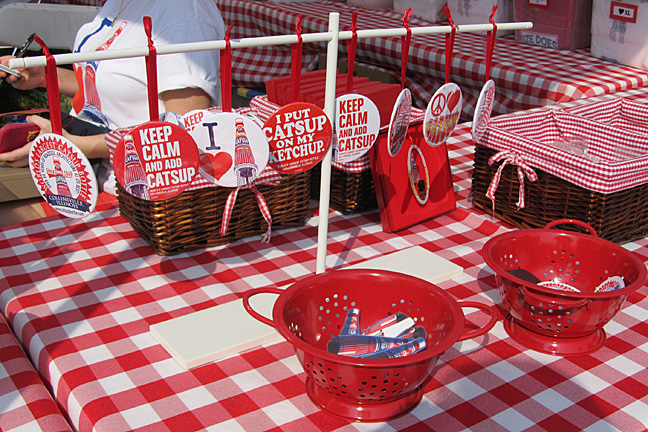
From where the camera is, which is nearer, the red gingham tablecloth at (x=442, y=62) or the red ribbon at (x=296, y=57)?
the red ribbon at (x=296, y=57)

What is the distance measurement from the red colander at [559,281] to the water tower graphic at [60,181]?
0.59m

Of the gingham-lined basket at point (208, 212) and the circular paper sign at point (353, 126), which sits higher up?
the circular paper sign at point (353, 126)

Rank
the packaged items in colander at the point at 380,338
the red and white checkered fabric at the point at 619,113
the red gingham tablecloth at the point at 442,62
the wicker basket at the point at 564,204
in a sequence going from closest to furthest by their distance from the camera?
the packaged items in colander at the point at 380,338, the wicker basket at the point at 564,204, the red and white checkered fabric at the point at 619,113, the red gingham tablecloth at the point at 442,62

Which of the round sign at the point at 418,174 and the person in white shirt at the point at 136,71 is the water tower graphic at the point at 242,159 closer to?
the round sign at the point at 418,174

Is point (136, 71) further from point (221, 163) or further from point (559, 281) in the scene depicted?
point (559, 281)

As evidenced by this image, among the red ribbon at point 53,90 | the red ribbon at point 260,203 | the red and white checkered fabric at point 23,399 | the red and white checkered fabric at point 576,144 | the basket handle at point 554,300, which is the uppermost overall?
the red ribbon at point 53,90

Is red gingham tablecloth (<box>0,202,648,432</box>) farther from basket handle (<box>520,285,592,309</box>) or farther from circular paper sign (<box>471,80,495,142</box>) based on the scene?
circular paper sign (<box>471,80,495,142</box>)

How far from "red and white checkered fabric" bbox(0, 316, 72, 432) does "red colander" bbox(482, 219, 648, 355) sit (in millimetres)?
629

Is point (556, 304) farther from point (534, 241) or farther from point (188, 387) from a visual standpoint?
point (188, 387)

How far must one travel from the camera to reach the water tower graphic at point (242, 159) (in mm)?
916

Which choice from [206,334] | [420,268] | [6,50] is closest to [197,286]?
[206,334]

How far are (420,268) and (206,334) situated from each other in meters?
0.42

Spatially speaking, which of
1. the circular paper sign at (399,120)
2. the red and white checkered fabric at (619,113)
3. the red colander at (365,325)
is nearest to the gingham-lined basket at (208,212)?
the circular paper sign at (399,120)

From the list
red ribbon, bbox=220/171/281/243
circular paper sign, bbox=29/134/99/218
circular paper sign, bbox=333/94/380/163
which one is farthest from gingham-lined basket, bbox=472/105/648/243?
circular paper sign, bbox=29/134/99/218
